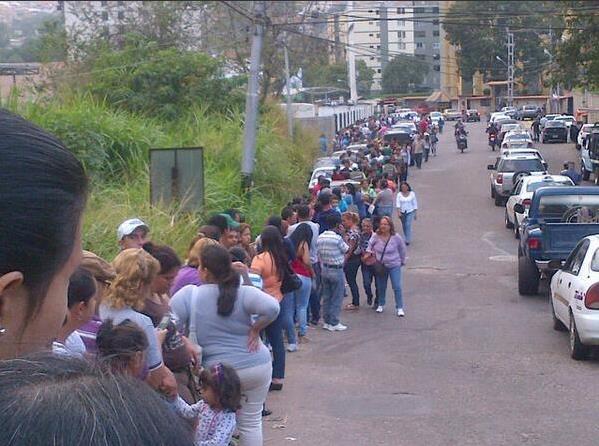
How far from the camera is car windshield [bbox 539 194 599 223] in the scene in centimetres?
1628

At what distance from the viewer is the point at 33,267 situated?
1575mm

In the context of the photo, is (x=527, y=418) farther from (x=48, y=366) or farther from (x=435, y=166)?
(x=435, y=166)

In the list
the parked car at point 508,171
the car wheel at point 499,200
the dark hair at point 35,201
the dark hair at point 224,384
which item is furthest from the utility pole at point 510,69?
the dark hair at point 35,201

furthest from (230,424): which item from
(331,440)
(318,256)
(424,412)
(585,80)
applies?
(585,80)

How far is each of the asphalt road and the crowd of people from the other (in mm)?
573

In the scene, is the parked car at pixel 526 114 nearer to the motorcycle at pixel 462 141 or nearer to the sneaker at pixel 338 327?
the motorcycle at pixel 462 141

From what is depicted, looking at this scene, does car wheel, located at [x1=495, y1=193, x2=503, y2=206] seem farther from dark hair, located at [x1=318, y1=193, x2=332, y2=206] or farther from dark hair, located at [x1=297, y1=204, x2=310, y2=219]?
dark hair, located at [x1=297, y1=204, x2=310, y2=219]

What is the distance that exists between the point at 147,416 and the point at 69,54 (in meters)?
30.7

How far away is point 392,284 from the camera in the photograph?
1450cm

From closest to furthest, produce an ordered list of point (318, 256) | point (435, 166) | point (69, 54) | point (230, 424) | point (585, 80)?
point (230, 424) → point (318, 256) → point (69, 54) → point (585, 80) → point (435, 166)

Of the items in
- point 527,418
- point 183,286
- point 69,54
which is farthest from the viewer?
point 69,54

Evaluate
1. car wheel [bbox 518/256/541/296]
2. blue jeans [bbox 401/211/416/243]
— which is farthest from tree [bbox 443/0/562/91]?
car wheel [bbox 518/256/541/296]

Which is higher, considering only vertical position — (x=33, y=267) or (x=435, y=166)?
(x=33, y=267)

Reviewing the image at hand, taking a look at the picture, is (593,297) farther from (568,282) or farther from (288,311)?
(288,311)
